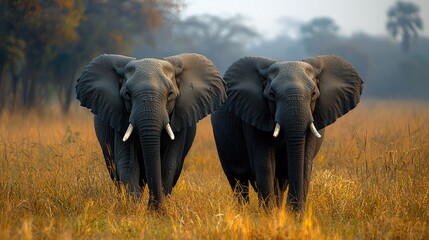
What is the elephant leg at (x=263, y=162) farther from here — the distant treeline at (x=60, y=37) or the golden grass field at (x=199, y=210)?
the distant treeline at (x=60, y=37)

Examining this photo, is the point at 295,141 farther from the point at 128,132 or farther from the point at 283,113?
the point at 128,132

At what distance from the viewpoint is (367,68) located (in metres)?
54.5

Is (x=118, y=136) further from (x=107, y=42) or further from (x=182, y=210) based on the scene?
(x=107, y=42)

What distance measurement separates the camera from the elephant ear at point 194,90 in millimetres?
8031

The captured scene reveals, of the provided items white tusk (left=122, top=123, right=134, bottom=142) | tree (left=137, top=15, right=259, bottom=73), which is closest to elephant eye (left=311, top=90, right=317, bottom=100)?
white tusk (left=122, top=123, right=134, bottom=142)

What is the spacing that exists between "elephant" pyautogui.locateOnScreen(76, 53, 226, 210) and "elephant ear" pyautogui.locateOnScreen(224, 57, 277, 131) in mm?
151

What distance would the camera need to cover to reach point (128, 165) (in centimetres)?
794

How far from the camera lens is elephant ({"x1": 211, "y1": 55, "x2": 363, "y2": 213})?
738cm

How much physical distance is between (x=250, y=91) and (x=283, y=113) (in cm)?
74

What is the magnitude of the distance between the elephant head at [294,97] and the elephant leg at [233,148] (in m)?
0.42

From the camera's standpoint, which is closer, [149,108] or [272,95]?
[149,108]

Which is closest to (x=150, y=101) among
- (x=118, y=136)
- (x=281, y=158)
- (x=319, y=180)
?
(x=118, y=136)

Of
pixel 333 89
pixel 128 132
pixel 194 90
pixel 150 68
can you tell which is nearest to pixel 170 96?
pixel 150 68

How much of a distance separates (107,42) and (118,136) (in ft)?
62.8
